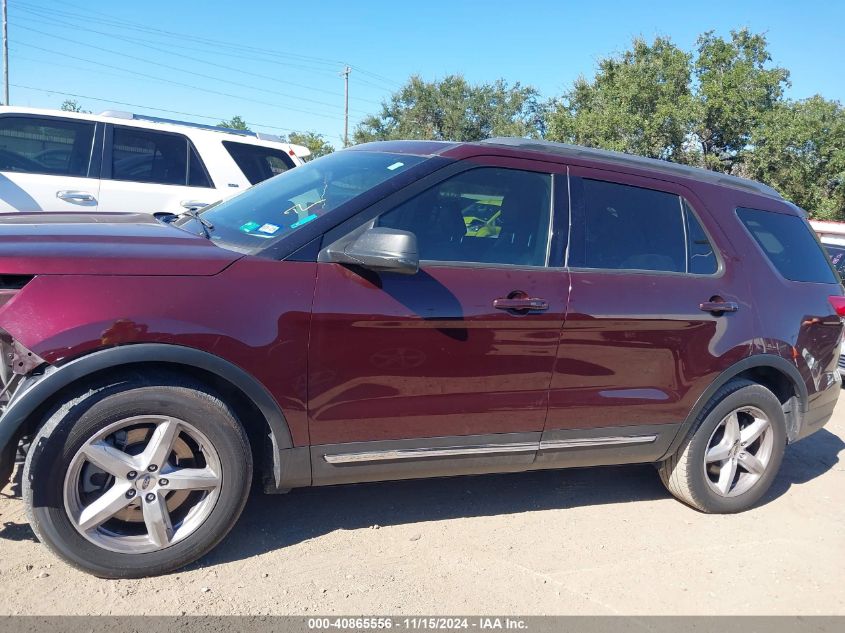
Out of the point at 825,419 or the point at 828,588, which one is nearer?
the point at 828,588

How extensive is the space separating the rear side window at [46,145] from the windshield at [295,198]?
3381mm

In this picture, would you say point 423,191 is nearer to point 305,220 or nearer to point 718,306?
point 305,220

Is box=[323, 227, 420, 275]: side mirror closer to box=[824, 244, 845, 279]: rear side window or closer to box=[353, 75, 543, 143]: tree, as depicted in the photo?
box=[824, 244, 845, 279]: rear side window

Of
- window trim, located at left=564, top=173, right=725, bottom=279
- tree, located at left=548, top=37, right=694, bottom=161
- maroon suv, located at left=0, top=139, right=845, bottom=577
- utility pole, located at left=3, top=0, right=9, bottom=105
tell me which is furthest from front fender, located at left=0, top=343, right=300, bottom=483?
utility pole, located at left=3, top=0, right=9, bottom=105

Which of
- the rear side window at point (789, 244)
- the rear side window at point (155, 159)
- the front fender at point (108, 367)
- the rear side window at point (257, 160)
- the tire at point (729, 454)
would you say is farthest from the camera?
the rear side window at point (257, 160)

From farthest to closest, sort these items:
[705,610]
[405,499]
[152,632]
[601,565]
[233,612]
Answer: [405,499]
[601,565]
[705,610]
[233,612]
[152,632]

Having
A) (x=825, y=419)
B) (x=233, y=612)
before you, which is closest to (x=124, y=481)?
(x=233, y=612)

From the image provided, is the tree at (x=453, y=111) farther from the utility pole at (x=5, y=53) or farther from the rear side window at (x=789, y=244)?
the rear side window at (x=789, y=244)

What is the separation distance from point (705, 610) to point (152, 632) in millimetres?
2315

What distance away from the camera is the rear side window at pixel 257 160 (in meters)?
7.29

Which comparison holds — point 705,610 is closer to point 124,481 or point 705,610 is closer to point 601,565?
point 601,565

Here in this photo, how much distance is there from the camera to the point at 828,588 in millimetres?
3408

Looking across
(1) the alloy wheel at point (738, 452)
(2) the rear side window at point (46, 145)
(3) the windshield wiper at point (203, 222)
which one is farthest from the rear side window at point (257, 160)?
(1) the alloy wheel at point (738, 452)

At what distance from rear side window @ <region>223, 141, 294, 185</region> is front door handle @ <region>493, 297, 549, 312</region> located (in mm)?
4635
